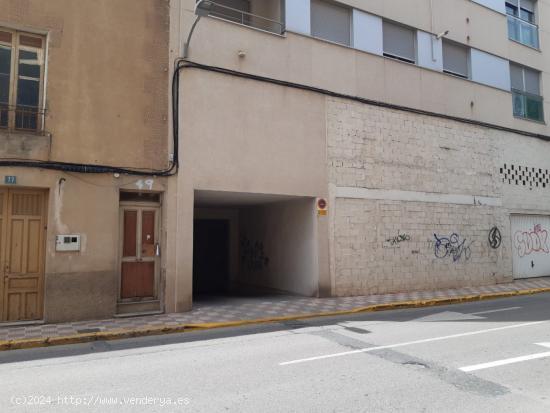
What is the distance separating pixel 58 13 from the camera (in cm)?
870

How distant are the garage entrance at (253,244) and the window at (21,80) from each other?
388 cm

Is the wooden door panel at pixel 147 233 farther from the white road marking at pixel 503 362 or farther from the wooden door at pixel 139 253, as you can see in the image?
the white road marking at pixel 503 362

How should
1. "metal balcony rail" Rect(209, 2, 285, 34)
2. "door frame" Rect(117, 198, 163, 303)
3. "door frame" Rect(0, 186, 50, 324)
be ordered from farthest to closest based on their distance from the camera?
1. "metal balcony rail" Rect(209, 2, 285, 34)
2. "door frame" Rect(117, 198, 163, 303)
3. "door frame" Rect(0, 186, 50, 324)

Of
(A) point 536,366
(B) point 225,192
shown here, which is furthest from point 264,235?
(A) point 536,366

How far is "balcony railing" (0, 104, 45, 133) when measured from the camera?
8.30m

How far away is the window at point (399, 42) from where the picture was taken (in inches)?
527

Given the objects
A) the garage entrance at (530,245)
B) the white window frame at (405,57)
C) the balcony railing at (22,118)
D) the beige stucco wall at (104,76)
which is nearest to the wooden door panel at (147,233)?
Result: the beige stucco wall at (104,76)

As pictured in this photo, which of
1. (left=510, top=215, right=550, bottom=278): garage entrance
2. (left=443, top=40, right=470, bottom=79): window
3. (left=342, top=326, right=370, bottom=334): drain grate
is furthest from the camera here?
(left=510, top=215, right=550, bottom=278): garage entrance

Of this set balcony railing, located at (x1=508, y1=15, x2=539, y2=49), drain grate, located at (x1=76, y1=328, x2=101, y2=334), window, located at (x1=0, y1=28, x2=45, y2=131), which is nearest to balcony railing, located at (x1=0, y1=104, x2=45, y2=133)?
window, located at (x1=0, y1=28, x2=45, y2=131)

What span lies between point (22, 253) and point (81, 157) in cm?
214

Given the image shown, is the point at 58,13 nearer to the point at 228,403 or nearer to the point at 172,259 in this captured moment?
the point at 172,259

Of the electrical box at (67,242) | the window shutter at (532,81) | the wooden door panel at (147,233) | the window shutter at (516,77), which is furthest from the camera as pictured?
the window shutter at (532,81)

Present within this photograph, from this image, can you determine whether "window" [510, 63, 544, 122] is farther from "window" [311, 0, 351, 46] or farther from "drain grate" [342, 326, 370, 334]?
"drain grate" [342, 326, 370, 334]

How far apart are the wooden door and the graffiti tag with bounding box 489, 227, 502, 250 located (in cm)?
1110
